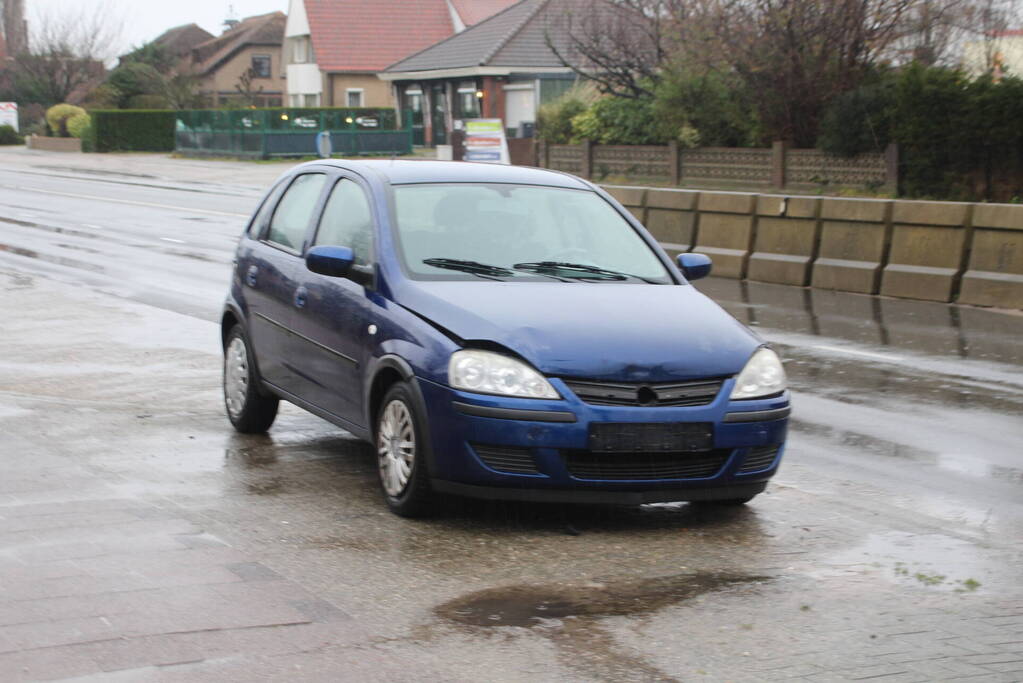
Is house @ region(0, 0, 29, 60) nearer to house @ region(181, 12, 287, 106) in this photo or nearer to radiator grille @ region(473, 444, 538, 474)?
house @ region(181, 12, 287, 106)

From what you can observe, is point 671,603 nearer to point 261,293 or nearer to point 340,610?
point 340,610

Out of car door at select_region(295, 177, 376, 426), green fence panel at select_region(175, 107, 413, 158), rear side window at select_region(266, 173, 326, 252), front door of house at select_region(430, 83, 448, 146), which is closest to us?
car door at select_region(295, 177, 376, 426)

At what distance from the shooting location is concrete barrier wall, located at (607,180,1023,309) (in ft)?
49.7

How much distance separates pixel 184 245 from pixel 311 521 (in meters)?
16.1

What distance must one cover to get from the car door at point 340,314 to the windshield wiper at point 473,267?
0.33 metres

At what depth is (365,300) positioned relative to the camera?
23.4 feet

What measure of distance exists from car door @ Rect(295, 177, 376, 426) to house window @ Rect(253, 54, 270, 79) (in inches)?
3567

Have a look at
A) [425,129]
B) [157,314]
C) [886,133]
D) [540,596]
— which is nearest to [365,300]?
[540,596]

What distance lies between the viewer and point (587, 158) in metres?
37.0

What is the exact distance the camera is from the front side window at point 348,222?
7.45 m

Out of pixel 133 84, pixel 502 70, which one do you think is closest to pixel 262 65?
pixel 133 84

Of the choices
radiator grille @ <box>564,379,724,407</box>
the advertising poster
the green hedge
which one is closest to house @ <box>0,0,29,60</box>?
the green hedge

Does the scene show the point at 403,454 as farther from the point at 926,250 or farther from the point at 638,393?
the point at 926,250

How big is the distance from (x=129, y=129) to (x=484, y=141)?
3324 centimetres
